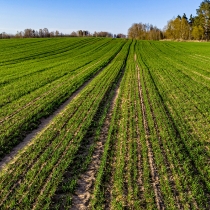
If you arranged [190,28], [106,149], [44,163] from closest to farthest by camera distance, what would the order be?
[44,163], [106,149], [190,28]

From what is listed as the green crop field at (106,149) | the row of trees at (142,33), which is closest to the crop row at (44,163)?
the green crop field at (106,149)

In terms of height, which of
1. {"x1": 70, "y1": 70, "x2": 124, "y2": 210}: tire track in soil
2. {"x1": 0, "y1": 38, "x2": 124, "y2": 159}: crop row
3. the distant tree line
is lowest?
{"x1": 70, "y1": 70, "x2": 124, "y2": 210}: tire track in soil

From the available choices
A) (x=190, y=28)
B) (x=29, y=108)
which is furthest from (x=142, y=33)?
(x=29, y=108)

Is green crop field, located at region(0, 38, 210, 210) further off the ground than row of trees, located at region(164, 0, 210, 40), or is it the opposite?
row of trees, located at region(164, 0, 210, 40)

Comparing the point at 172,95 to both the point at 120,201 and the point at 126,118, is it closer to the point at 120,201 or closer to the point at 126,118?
the point at 126,118

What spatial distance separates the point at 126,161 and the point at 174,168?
5.61ft

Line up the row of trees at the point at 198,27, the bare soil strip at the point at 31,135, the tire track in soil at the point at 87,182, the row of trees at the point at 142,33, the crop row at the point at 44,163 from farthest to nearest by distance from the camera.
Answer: the row of trees at the point at 142,33 → the row of trees at the point at 198,27 → the bare soil strip at the point at 31,135 → the crop row at the point at 44,163 → the tire track in soil at the point at 87,182

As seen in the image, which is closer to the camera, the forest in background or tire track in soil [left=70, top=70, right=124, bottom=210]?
tire track in soil [left=70, top=70, right=124, bottom=210]

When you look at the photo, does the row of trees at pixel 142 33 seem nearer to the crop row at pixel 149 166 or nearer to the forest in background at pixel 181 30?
the forest in background at pixel 181 30

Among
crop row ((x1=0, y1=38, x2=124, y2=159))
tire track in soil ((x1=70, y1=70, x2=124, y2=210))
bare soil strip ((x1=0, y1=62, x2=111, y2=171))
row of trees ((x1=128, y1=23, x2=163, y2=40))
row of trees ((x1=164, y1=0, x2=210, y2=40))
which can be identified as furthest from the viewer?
row of trees ((x1=128, y1=23, x2=163, y2=40))

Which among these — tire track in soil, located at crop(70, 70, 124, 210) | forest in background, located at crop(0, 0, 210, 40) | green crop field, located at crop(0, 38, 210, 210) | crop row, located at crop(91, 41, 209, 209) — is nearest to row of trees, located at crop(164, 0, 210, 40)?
forest in background, located at crop(0, 0, 210, 40)

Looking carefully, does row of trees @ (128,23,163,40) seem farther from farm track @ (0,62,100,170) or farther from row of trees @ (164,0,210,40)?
farm track @ (0,62,100,170)

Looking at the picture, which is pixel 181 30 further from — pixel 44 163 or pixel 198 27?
pixel 44 163

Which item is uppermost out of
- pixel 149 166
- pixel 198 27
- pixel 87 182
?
pixel 198 27
